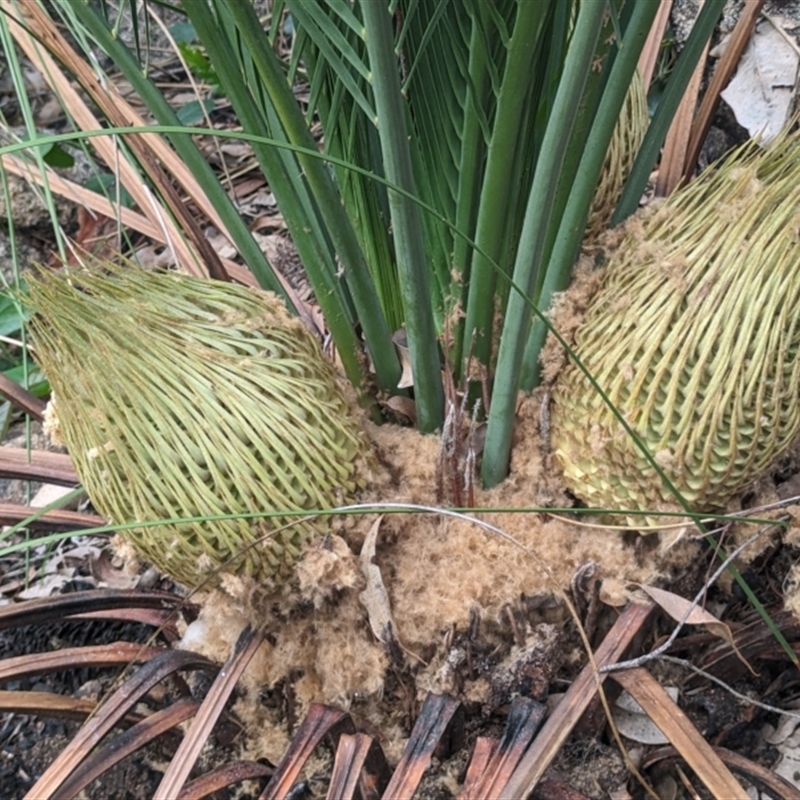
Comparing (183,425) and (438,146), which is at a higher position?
(438,146)

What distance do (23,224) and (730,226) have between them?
144 cm

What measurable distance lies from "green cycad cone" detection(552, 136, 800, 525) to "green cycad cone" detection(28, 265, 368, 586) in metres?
0.23

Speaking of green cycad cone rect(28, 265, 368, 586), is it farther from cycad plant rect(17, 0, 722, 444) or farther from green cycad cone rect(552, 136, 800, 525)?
green cycad cone rect(552, 136, 800, 525)

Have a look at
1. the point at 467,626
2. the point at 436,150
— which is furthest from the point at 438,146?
the point at 467,626

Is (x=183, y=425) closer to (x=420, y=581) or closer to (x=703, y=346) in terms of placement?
(x=420, y=581)

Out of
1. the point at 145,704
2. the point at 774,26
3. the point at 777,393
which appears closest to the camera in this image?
the point at 777,393

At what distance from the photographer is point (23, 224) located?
5.61 ft

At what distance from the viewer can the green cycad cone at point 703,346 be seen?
0.66 m

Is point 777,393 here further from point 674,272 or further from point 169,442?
point 169,442

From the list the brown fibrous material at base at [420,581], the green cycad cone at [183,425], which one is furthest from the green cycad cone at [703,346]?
the green cycad cone at [183,425]

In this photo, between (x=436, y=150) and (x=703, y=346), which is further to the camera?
(x=436, y=150)

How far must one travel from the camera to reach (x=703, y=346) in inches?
26.3

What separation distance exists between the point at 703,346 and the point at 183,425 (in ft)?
1.33

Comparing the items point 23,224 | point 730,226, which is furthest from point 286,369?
point 23,224
